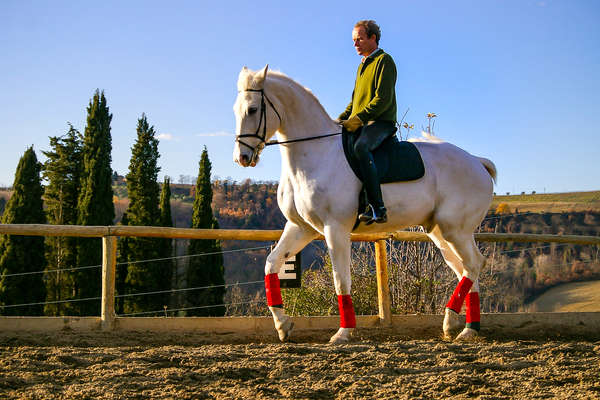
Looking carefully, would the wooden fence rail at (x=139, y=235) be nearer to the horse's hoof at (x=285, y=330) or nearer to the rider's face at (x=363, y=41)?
the horse's hoof at (x=285, y=330)

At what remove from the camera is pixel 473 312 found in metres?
5.08

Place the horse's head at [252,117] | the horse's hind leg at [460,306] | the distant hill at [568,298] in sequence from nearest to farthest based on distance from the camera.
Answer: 1. the horse's head at [252,117]
2. the horse's hind leg at [460,306]
3. the distant hill at [568,298]

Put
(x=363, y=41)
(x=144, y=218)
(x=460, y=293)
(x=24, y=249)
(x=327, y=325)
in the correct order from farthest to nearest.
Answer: (x=144, y=218) < (x=24, y=249) < (x=327, y=325) < (x=460, y=293) < (x=363, y=41)

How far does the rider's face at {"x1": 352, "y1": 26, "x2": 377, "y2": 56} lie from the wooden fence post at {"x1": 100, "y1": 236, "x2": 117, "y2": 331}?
2.90 metres

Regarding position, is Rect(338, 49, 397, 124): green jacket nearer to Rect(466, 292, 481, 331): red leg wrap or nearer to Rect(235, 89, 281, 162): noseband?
Rect(235, 89, 281, 162): noseband

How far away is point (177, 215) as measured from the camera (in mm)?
63938

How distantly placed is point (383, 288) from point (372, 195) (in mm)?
1733

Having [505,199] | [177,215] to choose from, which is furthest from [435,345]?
[177,215]

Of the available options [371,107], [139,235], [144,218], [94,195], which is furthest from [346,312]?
[144,218]

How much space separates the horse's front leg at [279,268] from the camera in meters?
4.78

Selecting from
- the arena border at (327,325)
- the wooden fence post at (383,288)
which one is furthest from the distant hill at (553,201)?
the wooden fence post at (383,288)

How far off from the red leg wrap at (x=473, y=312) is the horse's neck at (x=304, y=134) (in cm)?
184

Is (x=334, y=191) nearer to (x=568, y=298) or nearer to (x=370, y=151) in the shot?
(x=370, y=151)

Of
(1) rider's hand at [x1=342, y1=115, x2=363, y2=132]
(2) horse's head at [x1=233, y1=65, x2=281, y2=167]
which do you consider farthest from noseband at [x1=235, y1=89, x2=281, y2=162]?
(1) rider's hand at [x1=342, y1=115, x2=363, y2=132]
